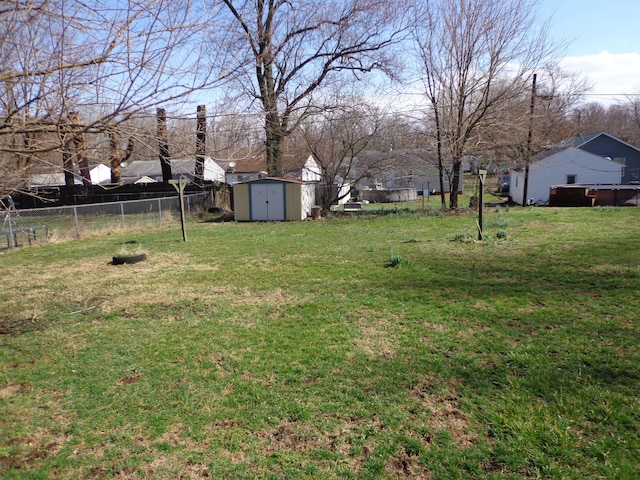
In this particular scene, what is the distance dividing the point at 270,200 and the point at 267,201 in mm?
147

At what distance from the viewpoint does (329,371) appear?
12.7 ft

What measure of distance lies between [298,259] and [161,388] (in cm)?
575

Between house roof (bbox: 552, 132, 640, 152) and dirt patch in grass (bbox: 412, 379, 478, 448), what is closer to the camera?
dirt patch in grass (bbox: 412, 379, 478, 448)

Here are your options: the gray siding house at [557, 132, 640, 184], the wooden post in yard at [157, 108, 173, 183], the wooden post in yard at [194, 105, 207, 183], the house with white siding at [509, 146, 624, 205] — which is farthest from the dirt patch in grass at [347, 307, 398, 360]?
A: the gray siding house at [557, 132, 640, 184]

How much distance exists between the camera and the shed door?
18469 mm

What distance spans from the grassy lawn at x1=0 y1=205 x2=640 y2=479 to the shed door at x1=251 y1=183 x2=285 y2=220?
10389 mm

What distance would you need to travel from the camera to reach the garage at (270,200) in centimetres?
1831

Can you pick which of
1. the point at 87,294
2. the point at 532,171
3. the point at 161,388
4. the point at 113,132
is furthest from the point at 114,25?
the point at 532,171

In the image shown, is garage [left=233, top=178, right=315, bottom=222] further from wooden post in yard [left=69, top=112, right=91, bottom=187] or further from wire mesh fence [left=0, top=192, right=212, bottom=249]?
wooden post in yard [left=69, top=112, right=91, bottom=187]

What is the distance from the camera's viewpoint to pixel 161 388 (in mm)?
3676

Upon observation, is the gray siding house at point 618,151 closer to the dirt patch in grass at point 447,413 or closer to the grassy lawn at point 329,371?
the grassy lawn at point 329,371

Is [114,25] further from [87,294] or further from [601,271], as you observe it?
[601,271]

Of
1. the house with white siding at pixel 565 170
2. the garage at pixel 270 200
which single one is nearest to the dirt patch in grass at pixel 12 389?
the garage at pixel 270 200

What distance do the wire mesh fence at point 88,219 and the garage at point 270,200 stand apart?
9.86 feet
